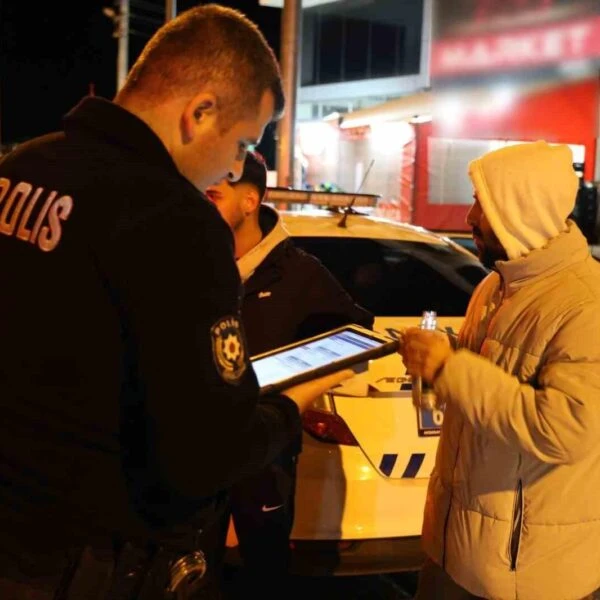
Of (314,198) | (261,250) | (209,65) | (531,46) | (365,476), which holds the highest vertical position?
(531,46)

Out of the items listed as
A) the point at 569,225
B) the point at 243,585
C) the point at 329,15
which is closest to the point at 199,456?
the point at 569,225

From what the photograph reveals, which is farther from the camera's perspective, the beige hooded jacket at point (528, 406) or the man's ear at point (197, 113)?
the beige hooded jacket at point (528, 406)

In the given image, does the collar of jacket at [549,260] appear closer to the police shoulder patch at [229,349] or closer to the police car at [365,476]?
the police shoulder patch at [229,349]

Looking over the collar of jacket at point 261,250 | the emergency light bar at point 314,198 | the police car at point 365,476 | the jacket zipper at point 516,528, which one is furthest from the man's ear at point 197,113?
the emergency light bar at point 314,198

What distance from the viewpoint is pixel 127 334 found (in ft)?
4.55

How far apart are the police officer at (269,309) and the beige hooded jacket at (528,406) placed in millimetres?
788

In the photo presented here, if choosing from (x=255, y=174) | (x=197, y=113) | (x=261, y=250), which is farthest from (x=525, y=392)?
(x=255, y=174)

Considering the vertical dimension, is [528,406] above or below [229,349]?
below

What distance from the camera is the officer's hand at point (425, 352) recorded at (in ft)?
7.04

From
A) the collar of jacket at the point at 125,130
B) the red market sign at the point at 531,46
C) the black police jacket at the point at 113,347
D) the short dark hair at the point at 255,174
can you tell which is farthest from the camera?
the red market sign at the point at 531,46

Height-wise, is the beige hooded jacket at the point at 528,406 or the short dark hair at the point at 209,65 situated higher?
the short dark hair at the point at 209,65

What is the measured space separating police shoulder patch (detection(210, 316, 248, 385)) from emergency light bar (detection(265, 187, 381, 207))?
272 cm

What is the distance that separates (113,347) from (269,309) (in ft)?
5.04

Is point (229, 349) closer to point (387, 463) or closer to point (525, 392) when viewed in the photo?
point (525, 392)
